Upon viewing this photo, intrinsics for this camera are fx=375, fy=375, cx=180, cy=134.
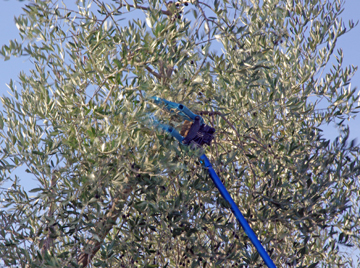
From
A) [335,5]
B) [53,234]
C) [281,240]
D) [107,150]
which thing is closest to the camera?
[107,150]

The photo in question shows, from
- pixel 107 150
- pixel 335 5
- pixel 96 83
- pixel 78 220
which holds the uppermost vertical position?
pixel 335 5

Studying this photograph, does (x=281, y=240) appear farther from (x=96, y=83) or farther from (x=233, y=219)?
(x=96, y=83)

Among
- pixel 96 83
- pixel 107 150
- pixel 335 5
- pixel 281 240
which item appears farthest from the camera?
pixel 335 5

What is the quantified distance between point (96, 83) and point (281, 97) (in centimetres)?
209

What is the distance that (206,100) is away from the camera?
15.8 ft

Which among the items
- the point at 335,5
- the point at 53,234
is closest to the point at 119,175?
the point at 53,234

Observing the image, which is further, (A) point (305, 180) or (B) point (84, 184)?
(A) point (305, 180)

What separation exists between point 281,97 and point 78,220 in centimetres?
256

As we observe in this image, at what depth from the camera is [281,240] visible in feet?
15.1

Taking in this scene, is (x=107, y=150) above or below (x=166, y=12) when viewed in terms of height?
below

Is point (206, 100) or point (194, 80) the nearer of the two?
point (194, 80)

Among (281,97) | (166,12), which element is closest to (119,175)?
(281,97)

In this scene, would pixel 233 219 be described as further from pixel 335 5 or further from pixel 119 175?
pixel 335 5

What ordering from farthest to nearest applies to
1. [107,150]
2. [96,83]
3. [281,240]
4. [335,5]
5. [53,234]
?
1. [335,5]
2. [281,240]
3. [96,83]
4. [53,234]
5. [107,150]
